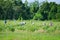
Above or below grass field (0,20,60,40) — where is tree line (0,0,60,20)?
below

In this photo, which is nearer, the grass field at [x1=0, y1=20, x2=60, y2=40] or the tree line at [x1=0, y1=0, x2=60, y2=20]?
the grass field at [x1=0, y1=20, x2=60, y2=40]

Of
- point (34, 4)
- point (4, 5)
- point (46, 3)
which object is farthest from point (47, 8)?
point (4, 5)

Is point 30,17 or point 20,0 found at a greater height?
point 20,0

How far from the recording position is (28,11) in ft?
231

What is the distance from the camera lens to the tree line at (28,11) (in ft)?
198

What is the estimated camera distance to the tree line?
6044cm

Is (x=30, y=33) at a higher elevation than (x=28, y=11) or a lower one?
higher

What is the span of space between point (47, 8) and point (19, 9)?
8.64 metres

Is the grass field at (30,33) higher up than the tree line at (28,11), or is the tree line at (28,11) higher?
the grass field at (30,33)

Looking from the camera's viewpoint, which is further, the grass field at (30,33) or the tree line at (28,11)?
the tree line at (28,11)

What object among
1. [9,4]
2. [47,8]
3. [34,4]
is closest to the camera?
[9,4]

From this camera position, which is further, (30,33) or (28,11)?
(28,11)

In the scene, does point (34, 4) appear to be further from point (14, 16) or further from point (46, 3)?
point (14, 16)

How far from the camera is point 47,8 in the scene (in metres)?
67.6
